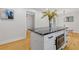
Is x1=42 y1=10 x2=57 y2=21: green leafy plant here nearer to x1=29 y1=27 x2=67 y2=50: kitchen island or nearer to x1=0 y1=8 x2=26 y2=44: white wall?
x1=29 y1=27 x2=67 y2=50: kitchen island

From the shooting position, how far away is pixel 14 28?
207 cm

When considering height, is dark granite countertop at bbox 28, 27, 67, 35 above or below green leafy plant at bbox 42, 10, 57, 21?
below

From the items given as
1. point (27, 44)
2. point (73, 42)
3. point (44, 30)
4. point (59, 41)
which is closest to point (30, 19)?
point (44, 30)

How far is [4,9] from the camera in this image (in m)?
2.07

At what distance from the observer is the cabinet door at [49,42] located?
82.0 inches

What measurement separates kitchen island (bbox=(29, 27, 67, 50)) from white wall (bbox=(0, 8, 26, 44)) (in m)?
0.18

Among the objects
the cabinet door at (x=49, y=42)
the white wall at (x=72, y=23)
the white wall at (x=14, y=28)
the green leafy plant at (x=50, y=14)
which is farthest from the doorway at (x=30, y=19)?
the white wall at (x=72, y=23)

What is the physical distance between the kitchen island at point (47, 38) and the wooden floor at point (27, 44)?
0.07 m

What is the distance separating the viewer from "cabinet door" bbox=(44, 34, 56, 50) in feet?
6.83

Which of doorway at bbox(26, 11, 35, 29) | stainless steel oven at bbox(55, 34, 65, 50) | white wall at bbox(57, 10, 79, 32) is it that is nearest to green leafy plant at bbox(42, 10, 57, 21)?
white wall at bbox(57, 10, 79, 32)

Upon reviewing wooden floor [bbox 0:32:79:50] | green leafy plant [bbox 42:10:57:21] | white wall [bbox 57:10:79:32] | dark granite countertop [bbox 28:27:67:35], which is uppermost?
green leafy plant [bbox 42:10:57:21]

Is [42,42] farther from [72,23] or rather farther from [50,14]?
[72,23]

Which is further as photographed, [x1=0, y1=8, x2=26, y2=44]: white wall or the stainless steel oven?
the stainless steel oven
